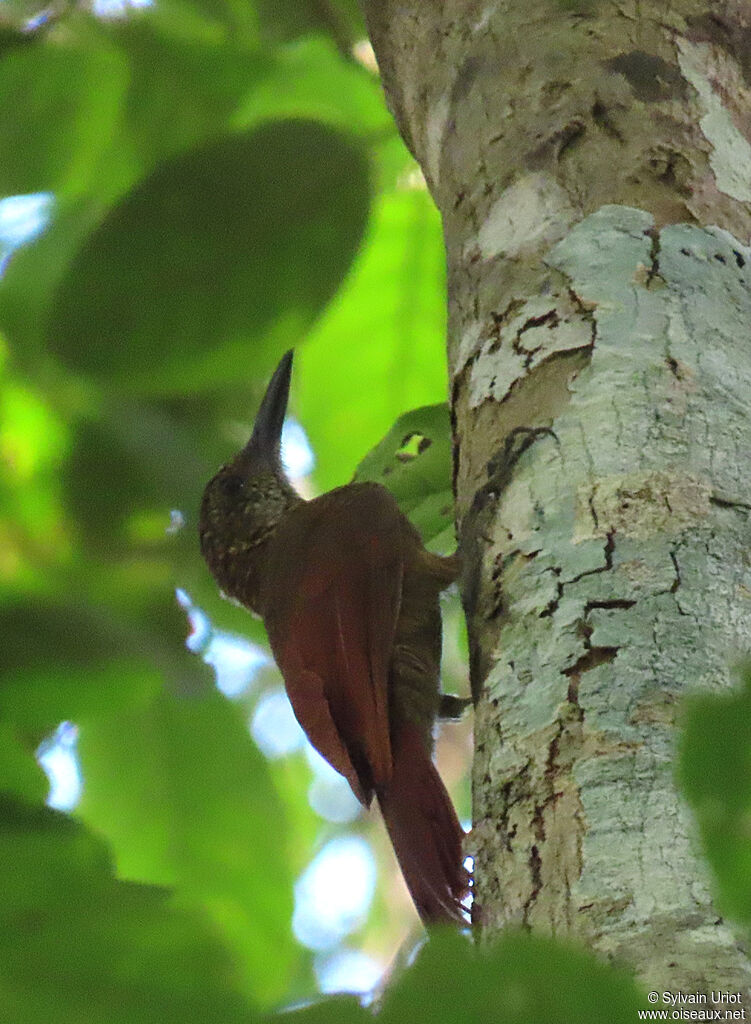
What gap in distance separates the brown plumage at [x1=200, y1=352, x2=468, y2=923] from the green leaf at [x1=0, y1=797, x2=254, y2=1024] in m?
0.72

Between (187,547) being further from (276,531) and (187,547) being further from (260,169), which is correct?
(276,531)

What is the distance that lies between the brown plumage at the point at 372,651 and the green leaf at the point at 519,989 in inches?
48.1

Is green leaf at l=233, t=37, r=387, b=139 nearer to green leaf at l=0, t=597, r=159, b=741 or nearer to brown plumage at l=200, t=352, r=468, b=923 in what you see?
brown plumage at l=200, t=352, r=468, b=923

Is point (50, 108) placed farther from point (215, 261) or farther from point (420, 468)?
point (420, 468)

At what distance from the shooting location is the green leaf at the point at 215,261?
1890mm

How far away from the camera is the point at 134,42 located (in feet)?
8.48

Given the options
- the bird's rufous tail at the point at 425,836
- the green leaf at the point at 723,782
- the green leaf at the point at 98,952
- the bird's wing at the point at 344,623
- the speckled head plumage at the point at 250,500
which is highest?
the speckled head plumage at the point at 250,500

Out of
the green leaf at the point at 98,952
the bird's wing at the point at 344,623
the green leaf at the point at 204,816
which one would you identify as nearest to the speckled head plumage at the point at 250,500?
the bird's wing at the point at 344,623

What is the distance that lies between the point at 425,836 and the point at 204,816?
376 mm

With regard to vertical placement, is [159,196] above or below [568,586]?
above

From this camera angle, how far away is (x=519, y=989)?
454 mm

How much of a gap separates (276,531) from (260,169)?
47.2 inches

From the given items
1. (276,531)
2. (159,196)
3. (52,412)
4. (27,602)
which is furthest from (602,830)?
(276,531)

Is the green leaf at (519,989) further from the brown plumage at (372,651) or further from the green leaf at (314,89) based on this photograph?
the green leaf at (314,89)
